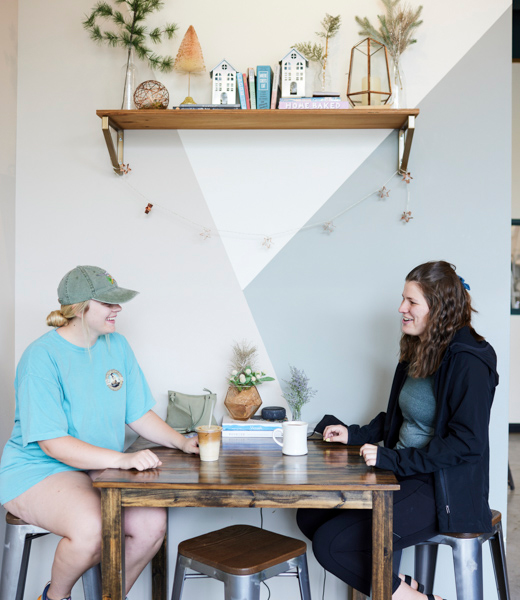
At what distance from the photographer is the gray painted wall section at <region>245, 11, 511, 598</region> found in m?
2.34

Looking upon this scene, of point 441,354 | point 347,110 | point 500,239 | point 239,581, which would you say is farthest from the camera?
Result: point 500,239

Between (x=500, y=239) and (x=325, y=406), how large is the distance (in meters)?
0.91

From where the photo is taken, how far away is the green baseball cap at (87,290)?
192 cm

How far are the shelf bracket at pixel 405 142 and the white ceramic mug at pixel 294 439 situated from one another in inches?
40.9

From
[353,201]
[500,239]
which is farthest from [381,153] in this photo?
[500,239]

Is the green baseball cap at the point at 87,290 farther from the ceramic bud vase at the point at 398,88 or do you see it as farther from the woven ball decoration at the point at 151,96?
the ceramic bud vase at the point at 398,88

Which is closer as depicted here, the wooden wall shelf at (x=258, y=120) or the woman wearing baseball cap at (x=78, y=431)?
the woman wearing baseball cap at (x=78, y=431)

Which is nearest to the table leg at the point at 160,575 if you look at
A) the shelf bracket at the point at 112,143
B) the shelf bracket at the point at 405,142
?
the shelf bracket at the point at 112,143

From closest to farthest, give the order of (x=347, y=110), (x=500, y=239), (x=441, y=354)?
(x=441, y=354) < (x=347, y=110) < (x=500, y=239)

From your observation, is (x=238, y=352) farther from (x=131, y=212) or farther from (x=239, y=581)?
(x=239, y=581)

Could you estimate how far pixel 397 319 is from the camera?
2.37 metres

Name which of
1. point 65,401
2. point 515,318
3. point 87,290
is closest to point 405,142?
point 87,290

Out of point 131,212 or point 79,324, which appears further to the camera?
point 131,212

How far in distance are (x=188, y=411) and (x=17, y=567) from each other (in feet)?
2.45
